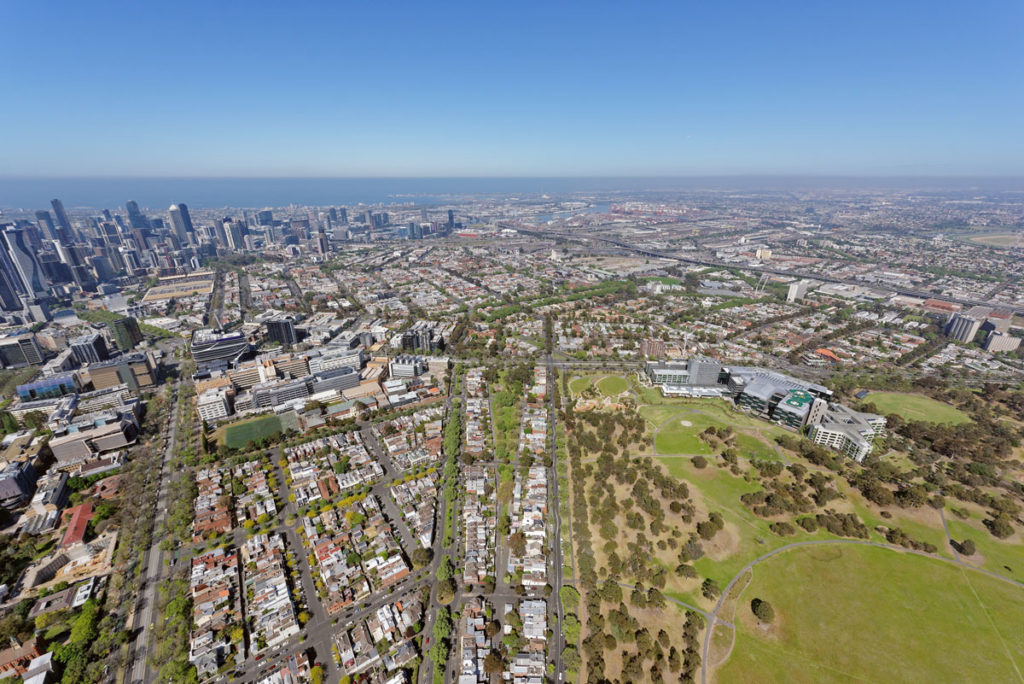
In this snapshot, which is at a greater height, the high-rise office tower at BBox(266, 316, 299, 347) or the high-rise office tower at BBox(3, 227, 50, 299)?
the high-rise office tower at BBox(3, 227, 50, 299)

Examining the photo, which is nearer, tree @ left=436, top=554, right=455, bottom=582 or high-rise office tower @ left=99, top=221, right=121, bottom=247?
tree @ left=436, top=554, right=455, bottom=582

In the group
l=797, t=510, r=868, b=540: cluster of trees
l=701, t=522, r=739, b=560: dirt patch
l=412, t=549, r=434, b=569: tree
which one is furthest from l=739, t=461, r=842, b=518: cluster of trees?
l=412, t=549, r=434, b=569: tree

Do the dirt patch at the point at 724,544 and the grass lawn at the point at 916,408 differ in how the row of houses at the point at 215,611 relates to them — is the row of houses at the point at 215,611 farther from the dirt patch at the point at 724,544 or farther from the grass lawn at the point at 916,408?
the grass lawn at the point at 916,408

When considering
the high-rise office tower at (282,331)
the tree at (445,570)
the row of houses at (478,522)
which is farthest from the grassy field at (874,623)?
the high-rise office tower at (282,331)

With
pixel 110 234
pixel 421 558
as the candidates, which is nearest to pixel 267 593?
pixel 421 558

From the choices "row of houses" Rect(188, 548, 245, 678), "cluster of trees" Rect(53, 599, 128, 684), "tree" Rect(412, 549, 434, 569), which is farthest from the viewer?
"tree" Rect(412, 549, 434, 569)

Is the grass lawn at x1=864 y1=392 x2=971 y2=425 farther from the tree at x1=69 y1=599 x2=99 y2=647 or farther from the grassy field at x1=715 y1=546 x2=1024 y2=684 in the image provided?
the tree at x1=69 y1=599 x2=99 y2=647

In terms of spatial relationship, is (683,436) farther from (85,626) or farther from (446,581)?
(85,626)
